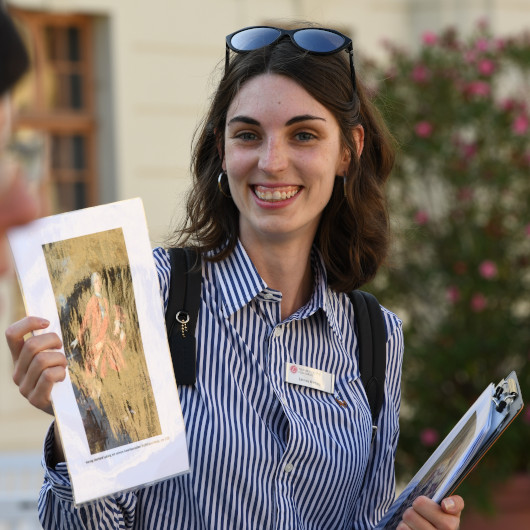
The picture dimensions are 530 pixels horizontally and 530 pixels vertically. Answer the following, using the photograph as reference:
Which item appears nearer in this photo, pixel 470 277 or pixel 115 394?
pixel 115 394

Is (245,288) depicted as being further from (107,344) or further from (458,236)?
(458,236)

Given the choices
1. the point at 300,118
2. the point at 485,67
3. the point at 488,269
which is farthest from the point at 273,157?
the point at 485,67

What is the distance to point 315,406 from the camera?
2193 mm

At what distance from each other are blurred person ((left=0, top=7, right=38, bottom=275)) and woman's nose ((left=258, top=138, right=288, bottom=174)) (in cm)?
164

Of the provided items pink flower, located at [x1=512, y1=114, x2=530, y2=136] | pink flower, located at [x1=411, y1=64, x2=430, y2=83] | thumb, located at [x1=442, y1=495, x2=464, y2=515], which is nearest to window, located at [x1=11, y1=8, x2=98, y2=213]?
pink flower, located at [x1=411, y1=64, x2=430, y2=83]

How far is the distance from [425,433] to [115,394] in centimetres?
431

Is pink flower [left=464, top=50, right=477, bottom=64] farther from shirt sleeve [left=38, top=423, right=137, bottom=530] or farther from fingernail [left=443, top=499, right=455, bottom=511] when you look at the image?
shirt sleeve [left=38, top=423, right=137, bottom=530]

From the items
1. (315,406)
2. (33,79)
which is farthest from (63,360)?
(33,79)

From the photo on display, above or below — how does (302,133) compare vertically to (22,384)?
above

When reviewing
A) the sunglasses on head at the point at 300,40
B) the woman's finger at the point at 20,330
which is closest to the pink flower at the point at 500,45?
the sunglasses on head at the point at 300,40

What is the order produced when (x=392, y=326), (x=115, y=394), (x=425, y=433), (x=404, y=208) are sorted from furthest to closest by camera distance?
1. (x=404, y=208)
2. (x=425, y=433)
3. (x=392, y=326)
4. (x=115, y=394)

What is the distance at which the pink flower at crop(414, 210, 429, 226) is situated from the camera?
20.2 feet

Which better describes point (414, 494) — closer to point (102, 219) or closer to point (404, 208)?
point (102, 219)

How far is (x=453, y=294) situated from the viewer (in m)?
6.00
